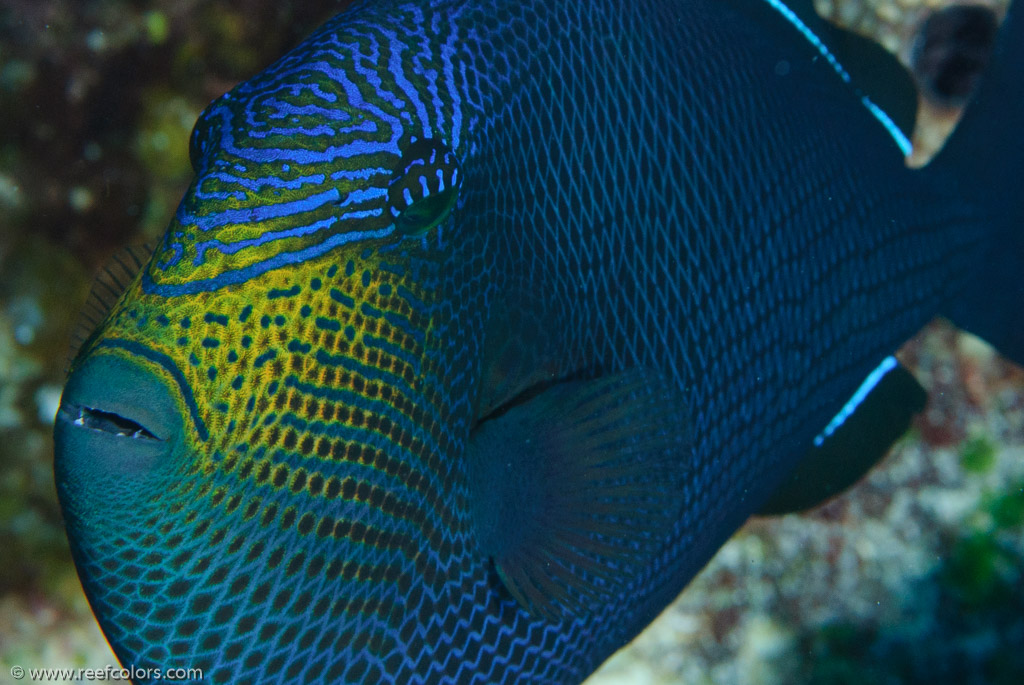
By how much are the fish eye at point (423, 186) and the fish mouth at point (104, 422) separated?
1.30 feet

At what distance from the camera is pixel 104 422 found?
2.66ft

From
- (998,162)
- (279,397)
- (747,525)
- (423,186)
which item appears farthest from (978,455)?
(279,397)

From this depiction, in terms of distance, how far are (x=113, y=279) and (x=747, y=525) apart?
7.36ft

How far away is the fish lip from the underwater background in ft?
5.41

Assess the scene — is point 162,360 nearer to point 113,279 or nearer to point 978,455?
point 113,279

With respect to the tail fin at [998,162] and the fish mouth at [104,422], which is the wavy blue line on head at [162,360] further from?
the tail fin at [998,162]

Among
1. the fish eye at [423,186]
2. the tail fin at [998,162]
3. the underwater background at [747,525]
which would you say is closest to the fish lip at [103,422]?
the fish eye at [423,186]

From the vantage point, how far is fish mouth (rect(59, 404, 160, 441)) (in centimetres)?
80

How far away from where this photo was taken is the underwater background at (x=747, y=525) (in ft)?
7.34

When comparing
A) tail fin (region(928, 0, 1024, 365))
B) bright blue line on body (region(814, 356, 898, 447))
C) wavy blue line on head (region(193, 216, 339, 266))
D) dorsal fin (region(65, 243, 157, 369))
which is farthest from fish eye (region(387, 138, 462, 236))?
tail fin (region(928, 0, 1024, 365))

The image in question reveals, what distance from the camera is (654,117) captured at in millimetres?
1361

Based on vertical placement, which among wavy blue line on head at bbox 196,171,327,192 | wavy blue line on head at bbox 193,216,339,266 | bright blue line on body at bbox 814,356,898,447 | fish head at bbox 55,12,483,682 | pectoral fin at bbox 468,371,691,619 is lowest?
bright blue line on body at bbox 814,356,898,447

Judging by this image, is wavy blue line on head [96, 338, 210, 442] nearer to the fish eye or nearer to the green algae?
the fish eye

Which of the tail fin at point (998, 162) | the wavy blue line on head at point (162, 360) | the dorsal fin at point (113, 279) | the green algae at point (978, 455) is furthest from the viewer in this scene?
the green algae at point (978, 455)
